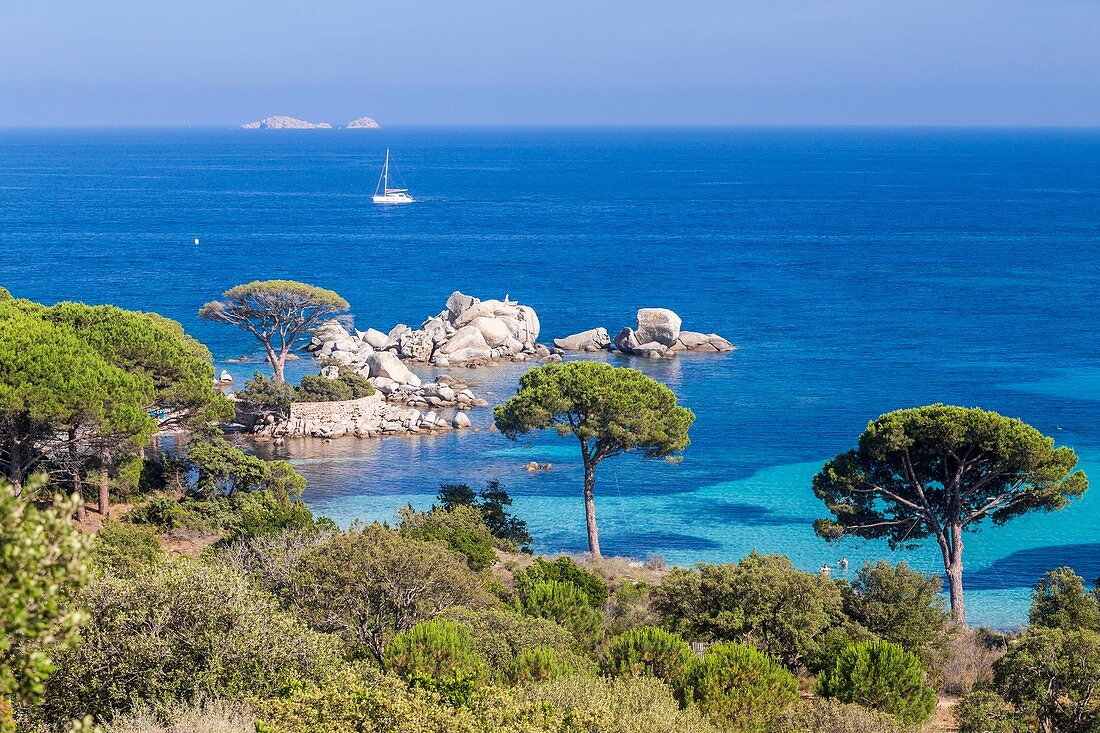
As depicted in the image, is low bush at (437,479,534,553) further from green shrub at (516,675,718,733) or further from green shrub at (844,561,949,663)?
green shrub at (516,675,718,733)

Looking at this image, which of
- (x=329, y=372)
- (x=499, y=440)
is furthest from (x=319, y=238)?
(x=499, y=440)

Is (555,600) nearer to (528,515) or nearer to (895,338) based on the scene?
(528,515)

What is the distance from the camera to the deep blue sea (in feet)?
116

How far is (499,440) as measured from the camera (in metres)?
43.4

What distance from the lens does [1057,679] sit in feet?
50.8

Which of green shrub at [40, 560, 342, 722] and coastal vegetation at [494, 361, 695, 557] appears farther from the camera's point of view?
coastal vegetation at [494, 361, 695, 557]

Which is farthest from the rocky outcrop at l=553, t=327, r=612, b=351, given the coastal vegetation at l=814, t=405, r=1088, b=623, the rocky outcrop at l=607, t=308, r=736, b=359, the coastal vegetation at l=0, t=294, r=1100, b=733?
the coastal vegetation at l=814, t=405, r=1088, b=623

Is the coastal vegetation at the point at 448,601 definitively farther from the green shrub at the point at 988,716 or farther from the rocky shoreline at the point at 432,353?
the rocky shoreline at the point at 432,353

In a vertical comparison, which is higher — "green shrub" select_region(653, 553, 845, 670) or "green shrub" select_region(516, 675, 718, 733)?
"green shrub" select_region(516, 675, 718, 733)

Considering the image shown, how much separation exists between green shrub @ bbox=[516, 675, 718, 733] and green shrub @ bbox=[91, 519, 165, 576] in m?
7.68

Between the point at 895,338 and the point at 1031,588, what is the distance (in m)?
37.3

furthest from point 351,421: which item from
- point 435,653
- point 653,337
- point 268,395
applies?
point 435,653

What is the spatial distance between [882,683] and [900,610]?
4388 millimetres

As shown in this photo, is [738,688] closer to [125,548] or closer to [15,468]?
[125,548]
